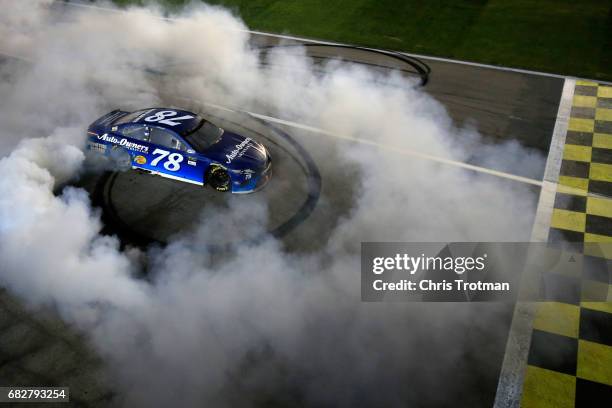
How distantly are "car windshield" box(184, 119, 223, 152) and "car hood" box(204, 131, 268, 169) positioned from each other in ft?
0.32

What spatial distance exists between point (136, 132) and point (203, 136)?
4.16 ft

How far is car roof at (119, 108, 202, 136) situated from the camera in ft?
28.7

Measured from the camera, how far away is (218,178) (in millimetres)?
8719

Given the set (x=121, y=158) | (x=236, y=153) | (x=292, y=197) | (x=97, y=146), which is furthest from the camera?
(x=97, y=146)

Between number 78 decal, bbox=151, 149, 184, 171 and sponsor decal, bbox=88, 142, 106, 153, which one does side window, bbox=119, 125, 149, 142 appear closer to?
number 78 decal, bbox=151, 149, 184, 171

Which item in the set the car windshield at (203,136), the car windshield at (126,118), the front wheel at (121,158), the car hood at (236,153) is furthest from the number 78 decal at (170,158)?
the car windshield at (126,118)

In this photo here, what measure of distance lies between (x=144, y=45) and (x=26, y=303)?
11061mm

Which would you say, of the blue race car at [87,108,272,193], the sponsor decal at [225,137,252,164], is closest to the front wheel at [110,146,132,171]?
the blue race car at [87,108,272,193]

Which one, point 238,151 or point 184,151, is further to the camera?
point 238,151

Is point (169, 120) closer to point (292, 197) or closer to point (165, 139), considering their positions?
point (165, 139)

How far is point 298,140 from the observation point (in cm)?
1073

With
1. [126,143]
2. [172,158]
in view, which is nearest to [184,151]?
[172,158]

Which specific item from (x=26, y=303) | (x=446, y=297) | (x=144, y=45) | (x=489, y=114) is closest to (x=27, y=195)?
(x=26, y=303)

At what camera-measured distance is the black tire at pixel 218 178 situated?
338 inches
